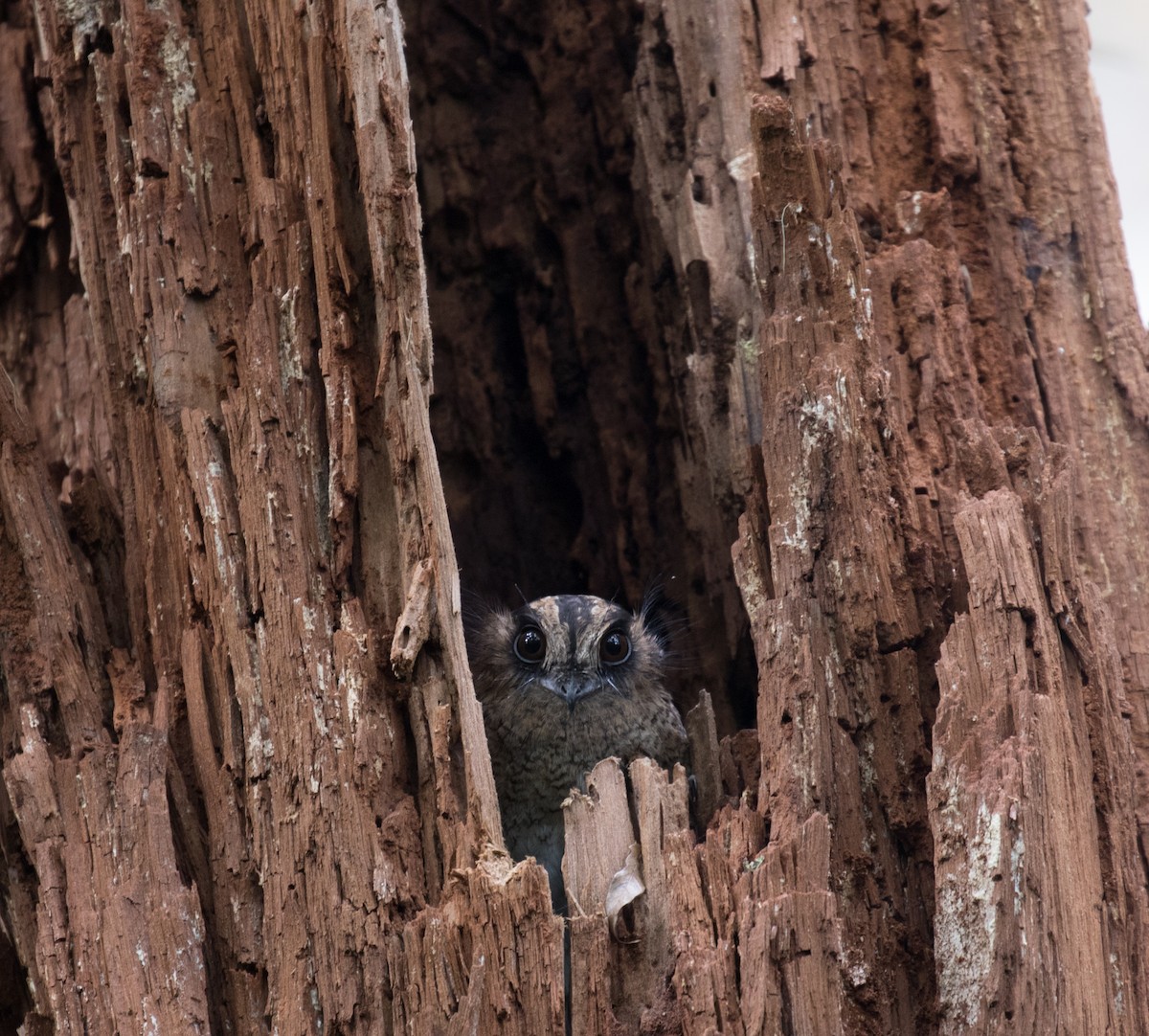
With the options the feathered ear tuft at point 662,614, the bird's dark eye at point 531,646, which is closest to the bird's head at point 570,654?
the bird's dark eye at point 531,646

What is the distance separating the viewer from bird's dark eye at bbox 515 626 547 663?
4844mm

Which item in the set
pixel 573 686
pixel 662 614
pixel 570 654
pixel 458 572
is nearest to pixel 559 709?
pixel 573 686

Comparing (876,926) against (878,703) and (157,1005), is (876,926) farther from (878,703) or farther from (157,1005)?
(157,1005)

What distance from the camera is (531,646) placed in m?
4.86

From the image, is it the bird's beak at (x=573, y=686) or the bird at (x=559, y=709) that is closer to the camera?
the bird at (x=559, y=709)

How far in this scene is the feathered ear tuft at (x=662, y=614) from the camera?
536 centimetres

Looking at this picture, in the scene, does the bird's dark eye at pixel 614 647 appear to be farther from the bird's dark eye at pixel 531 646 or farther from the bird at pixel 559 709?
the bird's dark eye at pixel 531 646

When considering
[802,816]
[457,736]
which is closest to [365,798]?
[457,736]

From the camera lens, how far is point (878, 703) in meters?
3.45

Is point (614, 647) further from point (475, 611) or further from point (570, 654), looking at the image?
point (475, 611)

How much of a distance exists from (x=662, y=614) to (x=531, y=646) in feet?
2.43

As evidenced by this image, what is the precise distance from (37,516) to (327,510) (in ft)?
2.72

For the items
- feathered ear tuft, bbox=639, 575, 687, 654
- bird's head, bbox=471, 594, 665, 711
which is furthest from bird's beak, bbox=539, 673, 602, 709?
feathered ear tuft, bbox=639, 575, 687, 654

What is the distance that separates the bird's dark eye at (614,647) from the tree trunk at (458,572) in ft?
2.13
